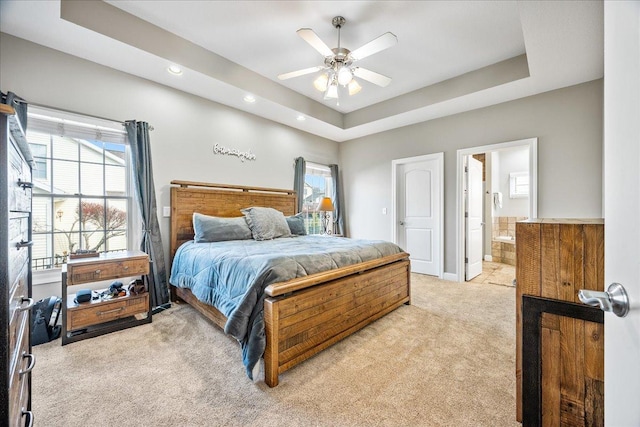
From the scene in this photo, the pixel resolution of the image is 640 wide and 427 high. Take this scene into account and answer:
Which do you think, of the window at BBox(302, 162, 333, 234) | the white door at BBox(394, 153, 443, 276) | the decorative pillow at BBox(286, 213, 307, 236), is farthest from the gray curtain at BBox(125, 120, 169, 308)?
the white door at BBox(394, 153, 443, 276)

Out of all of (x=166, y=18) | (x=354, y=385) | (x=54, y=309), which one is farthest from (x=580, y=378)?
(x=166, y=18)

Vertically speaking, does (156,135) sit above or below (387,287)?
above

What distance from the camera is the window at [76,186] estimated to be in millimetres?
2602

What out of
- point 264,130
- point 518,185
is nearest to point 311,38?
point 264,130

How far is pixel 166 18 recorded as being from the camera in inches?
103

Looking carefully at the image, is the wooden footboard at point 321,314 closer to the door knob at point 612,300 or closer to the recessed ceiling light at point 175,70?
the door knob at point 612,300

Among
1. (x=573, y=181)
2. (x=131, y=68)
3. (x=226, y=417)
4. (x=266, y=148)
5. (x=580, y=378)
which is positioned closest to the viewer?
(x=580, y=378)

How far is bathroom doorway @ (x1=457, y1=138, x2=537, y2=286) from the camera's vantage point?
4043mm

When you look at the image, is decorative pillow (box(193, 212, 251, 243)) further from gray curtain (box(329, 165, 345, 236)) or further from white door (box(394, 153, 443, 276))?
white door (box(394, 153, 443, 276))

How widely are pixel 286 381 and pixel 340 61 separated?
2791 millimetres

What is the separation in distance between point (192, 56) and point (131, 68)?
2.26ft

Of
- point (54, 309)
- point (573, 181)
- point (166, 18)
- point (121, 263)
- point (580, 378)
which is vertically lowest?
point (54, 309)

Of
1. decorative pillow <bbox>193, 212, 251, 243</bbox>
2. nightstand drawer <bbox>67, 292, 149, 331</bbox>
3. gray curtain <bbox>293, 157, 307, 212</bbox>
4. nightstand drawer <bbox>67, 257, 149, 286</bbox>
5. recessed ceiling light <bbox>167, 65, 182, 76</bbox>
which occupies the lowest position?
nightstand drawer <bbox>67, 292, 149, 331</bbox>

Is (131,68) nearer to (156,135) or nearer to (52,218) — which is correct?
(156,135)
